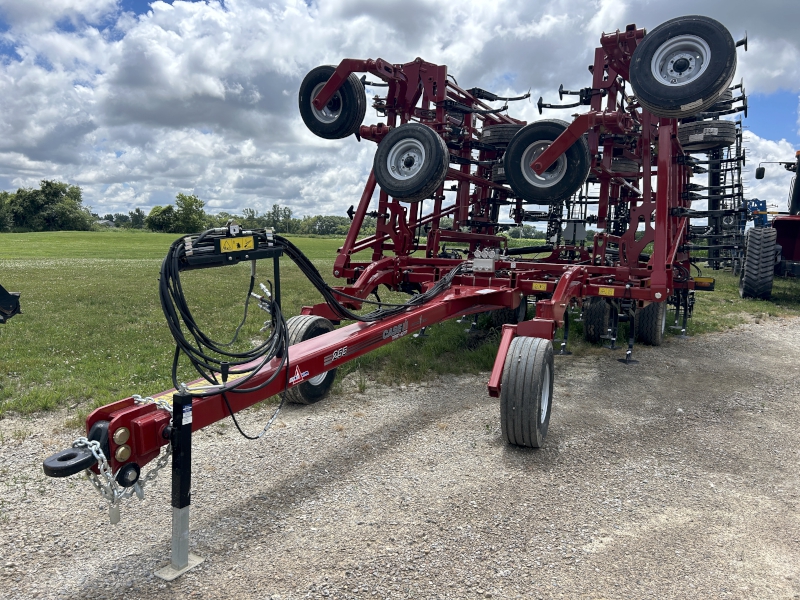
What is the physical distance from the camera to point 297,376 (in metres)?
3.89

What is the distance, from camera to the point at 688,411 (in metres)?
6.01

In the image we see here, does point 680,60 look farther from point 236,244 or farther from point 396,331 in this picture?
point 236,244

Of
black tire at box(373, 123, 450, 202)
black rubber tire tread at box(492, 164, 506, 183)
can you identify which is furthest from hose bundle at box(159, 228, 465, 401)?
black rubber tire tread at box(492, 164, 506, 183)

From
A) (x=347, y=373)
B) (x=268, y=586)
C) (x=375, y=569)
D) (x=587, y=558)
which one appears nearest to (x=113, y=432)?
(x=268, y=586)

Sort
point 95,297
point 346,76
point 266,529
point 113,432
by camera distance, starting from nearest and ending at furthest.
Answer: point 113,432 → point 266,529 → point 346,76 → point 95,297

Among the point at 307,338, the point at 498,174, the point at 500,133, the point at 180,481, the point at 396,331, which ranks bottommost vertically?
the point at 180,481

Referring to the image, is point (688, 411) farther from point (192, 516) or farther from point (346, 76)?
point (346, 76)

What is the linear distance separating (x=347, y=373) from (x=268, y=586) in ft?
13.3

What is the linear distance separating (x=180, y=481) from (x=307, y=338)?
281cm

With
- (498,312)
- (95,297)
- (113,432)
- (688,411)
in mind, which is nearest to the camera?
(113,432)

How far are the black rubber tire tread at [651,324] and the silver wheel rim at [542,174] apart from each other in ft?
9.76

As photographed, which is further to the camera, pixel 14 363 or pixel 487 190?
pixel 487 190

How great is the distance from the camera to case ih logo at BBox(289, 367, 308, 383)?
384 cm

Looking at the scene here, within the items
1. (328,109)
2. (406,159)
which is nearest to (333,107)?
(328,109)
